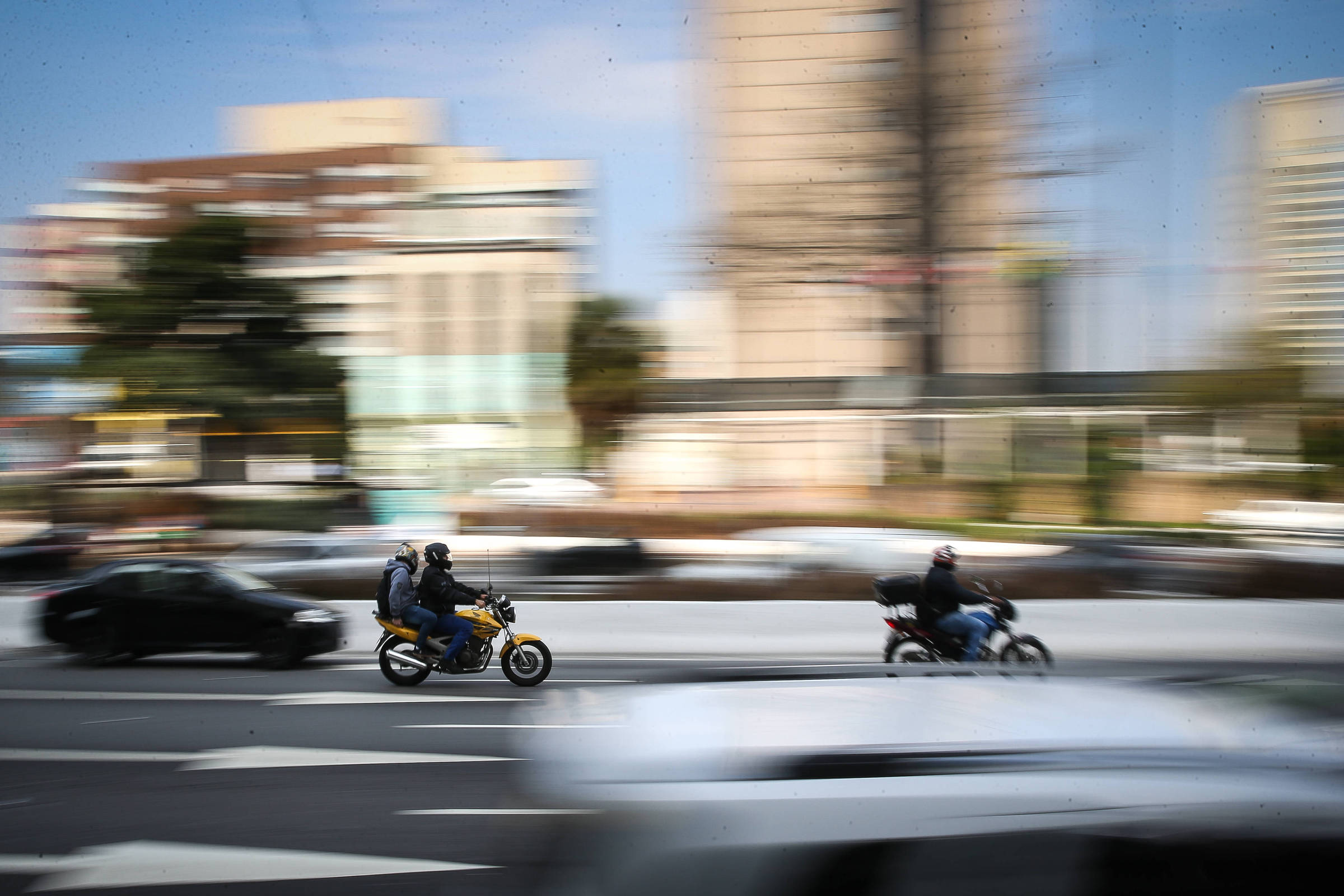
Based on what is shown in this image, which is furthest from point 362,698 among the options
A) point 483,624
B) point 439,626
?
point 483,624

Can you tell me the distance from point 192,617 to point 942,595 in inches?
300

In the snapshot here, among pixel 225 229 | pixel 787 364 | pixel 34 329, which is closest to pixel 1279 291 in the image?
pixel 787 364

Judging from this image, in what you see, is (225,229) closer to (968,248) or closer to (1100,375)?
(968,248)

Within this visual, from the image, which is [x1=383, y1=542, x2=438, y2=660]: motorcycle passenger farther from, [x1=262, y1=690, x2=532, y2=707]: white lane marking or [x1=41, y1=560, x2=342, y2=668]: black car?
[x1=41, y1=560, x2=342, y2=668]: black car

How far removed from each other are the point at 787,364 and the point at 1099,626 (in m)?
8.22

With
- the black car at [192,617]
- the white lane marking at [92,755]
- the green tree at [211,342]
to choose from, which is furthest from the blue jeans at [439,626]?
the green tree at [211,342]

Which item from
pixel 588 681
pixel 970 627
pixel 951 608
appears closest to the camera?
pixel 970 627

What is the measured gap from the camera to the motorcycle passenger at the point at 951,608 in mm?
8719

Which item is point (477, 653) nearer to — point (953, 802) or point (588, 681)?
point (588, 681)

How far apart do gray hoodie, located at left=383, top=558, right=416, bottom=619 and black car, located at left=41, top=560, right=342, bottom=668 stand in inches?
76.3

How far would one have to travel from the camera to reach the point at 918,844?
1910mm

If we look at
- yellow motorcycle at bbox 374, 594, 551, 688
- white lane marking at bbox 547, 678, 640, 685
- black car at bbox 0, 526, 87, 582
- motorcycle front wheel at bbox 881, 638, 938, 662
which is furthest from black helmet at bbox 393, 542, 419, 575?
black car at bbox 0, 526, 87, 582

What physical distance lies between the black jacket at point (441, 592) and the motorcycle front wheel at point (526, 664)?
2.23 ft

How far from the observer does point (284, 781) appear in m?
6.20
